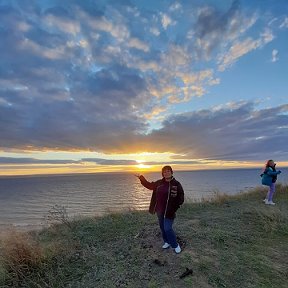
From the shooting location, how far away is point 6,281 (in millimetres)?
6387

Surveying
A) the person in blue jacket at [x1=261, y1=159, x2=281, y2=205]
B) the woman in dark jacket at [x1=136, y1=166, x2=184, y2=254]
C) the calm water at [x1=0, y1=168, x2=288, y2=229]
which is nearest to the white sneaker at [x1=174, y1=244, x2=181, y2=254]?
the woman in dark jacket at [x1=136, y1=166, x2=184, y2=254]

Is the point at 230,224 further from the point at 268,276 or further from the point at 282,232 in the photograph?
the point at 268,276

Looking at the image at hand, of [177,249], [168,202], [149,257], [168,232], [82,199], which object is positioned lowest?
[82,199]

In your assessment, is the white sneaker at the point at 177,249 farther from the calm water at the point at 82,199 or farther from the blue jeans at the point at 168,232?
the calm water at the point at 82,199

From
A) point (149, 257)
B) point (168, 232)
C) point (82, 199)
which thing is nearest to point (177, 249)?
point (168, 232)

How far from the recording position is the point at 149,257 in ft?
22.6

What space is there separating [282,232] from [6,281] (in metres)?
7.19

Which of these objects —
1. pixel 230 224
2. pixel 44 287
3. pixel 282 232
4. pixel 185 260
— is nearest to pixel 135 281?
pixel 185 260

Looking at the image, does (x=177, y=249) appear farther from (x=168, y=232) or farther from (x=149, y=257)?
(x=149, y=257)

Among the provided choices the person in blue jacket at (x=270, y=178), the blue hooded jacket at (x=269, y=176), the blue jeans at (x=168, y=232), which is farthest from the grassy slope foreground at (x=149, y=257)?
the blue hooded jacket at (x=269, y=176)

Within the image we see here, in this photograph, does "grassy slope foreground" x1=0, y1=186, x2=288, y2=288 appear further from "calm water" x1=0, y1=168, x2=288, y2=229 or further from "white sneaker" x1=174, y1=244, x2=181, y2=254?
"calm water" x1=0, y1=168, x2=288, y2=229

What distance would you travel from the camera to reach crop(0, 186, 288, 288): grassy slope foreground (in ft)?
20.1

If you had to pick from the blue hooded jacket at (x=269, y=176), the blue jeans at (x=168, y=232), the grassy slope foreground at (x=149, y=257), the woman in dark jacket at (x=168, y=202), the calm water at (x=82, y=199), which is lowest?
the calm water at (x=82, y=199)

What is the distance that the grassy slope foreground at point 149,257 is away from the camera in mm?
6137
